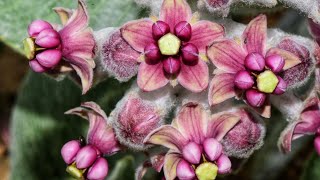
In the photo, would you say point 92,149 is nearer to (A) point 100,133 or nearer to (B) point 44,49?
(A) point 100,133

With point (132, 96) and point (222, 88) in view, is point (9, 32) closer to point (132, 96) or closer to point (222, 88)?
point (132, 96)

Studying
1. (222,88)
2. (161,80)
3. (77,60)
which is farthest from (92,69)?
(222,88)

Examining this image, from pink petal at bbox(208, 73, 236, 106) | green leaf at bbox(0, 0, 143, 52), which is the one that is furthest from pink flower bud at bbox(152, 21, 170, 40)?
green leaf at bbox(0, 0, 143, 52)

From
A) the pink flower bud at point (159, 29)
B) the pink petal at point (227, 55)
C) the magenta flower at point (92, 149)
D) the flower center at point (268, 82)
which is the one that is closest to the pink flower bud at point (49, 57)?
the magenta flower at point (92, 149)

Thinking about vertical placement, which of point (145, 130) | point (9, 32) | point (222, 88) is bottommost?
point (9, 32)

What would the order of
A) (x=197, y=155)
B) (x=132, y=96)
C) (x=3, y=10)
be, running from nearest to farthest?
1. (x=197, y=155)
2. (x=132, y=96)
3. (x=3, y=10)

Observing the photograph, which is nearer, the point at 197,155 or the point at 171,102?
the point at 197,155

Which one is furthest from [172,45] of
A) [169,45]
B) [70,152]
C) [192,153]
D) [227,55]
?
[70,152]
